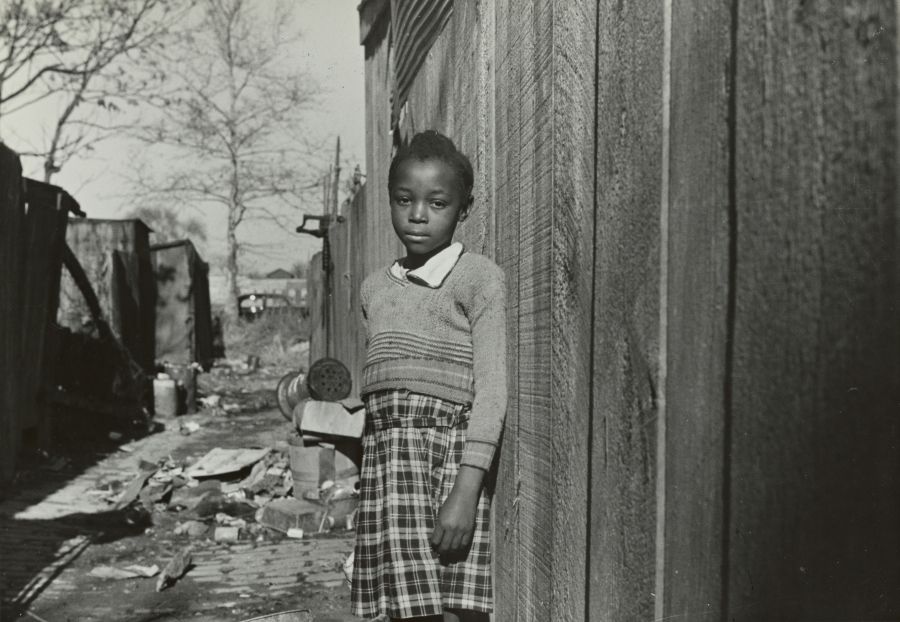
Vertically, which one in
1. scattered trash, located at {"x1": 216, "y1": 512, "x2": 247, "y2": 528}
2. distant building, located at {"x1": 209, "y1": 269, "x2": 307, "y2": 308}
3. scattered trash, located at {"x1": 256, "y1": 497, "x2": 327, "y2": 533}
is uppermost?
distant building, located at {"x1": 209, "y1": 269, "x2": 307, "y2": 308}

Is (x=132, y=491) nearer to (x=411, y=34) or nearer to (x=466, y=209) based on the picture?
(x=411, y=34)

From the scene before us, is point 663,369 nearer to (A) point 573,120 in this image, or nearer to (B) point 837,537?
(B) point 837,537

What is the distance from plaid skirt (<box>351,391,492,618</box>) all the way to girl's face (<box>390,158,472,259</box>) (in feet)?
1.27

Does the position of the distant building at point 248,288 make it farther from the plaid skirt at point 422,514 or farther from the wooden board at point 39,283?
the plaid skirt at point 422,514

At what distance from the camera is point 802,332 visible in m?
0.75

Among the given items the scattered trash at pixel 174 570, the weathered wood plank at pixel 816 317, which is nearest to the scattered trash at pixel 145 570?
the scattered trash at pixel 174 570

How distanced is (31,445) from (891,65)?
31.6ft

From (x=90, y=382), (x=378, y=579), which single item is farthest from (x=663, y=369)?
(x=90, y=382)

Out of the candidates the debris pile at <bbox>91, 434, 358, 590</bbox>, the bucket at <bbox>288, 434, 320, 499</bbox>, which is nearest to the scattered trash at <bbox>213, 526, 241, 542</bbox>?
the debris pile at <bbox>91, 434, 358, 590</bbox>

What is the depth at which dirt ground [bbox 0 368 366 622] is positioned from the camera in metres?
4.36

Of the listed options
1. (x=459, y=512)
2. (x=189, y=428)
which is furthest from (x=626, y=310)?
(x=189, y=428)

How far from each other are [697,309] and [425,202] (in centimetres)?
117

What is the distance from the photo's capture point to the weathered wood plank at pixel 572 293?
138 cm

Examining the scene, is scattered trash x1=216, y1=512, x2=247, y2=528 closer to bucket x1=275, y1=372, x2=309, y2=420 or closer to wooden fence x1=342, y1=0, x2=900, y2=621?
bucket x1=275, y1=372, x2=309, y2=420
